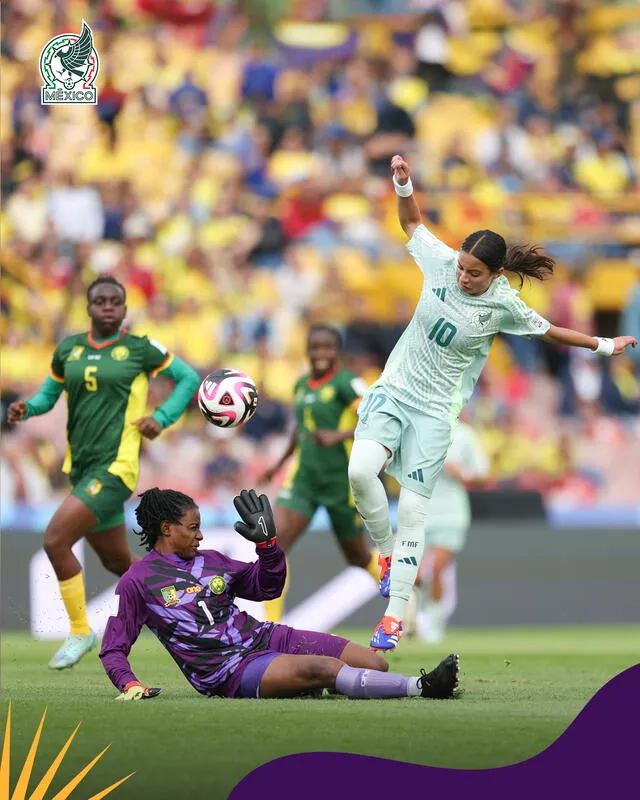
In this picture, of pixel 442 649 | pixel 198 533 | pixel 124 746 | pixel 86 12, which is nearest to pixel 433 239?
pixel 198 533

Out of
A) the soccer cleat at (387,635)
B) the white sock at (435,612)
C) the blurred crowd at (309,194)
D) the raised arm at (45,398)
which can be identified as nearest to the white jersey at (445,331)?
the soccer cleat at (387,635)

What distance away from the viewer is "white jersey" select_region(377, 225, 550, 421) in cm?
Result: 806

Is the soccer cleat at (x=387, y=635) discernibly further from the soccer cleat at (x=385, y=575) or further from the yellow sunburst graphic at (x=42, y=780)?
the yellow sunburst graphic at (x=42, y=780)

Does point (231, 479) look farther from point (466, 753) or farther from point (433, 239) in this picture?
point (466, 753)

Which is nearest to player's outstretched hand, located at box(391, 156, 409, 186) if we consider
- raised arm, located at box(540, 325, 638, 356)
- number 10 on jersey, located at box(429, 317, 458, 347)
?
number 10 on jersey, located at box(429, 317, 458, 347)

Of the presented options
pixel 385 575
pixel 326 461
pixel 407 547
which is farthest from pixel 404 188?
pixel 326 461

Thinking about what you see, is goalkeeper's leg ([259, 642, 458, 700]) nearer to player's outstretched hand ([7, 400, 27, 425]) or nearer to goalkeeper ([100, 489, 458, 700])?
goalkeeper ([100, 489, 458, 700])

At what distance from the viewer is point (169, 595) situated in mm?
6898

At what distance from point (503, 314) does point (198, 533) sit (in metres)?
2.26

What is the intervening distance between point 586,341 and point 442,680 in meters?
2.19

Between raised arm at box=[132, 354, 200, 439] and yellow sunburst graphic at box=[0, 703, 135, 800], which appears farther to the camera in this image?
raised arm at box=[132, 354, 200, 439]

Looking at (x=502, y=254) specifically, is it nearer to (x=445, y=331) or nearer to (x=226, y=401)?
(x=445, y=331)

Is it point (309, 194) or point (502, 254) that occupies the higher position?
point (309, 194)

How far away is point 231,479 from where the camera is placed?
15062 millimetres
